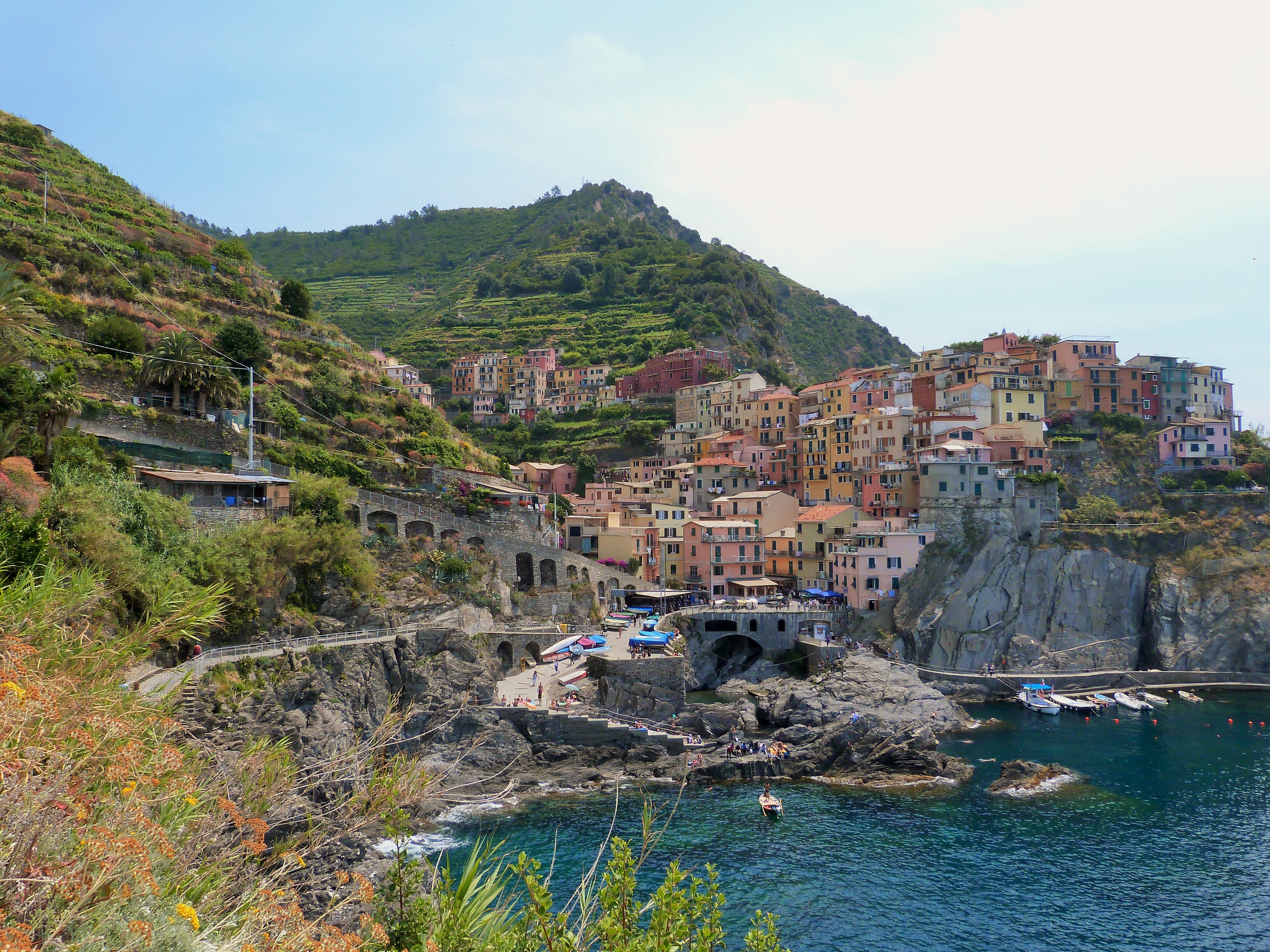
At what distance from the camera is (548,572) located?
167 ft

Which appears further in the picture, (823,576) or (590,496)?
(590,496)

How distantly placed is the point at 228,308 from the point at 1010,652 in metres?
56.3

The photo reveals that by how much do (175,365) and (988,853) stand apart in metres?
42.3

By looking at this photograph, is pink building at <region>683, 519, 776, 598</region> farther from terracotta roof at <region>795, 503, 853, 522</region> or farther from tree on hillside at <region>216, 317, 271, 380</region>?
tree on hillside at <region>216, 317, 271, 380</region>

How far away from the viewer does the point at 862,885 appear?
26969 millimetres

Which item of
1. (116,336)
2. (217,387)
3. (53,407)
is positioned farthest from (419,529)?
(53,407)

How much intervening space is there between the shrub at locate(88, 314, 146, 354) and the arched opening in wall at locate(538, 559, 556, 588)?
24.5 meters

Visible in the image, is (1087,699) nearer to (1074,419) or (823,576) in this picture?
(823,576)

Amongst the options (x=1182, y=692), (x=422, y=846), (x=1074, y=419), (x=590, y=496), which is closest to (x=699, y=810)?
(x=422, y=846)

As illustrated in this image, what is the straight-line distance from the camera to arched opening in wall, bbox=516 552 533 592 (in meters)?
50.0

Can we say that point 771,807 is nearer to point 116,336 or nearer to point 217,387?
point 217,387

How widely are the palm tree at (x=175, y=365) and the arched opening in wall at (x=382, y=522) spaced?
35.9 ft

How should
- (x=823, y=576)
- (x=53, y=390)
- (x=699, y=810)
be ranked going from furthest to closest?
1. (x=823, y=576)
2. (x=699, y=810)
3. (x=53, y=390)

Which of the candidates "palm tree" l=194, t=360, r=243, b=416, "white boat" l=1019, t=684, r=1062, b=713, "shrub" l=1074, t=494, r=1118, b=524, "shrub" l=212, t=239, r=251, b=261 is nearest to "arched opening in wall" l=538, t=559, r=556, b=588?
"palm tree" l=194, t=360, r=243, b=416
